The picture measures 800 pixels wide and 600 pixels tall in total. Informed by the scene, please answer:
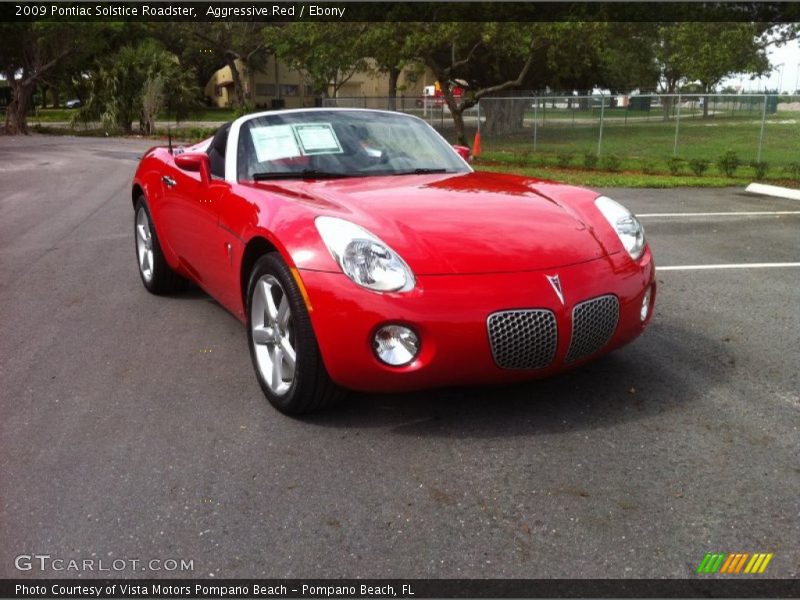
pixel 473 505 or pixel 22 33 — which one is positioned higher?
pixel 22 33

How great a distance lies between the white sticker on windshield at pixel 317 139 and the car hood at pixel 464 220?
0.35 metres

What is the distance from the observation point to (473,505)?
9.59 feet

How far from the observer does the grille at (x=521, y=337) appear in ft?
11.0

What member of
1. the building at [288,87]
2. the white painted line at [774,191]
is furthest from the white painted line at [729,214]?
the building at [288,87]

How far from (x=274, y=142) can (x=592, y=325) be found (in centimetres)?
223

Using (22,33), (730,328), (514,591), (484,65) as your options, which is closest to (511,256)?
(514,591)

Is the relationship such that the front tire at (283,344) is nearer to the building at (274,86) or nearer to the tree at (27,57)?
the tree at (27,57)

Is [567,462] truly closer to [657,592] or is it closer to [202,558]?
[657,592]

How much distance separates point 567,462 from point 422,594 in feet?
3.41

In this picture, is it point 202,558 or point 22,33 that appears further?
point 22,33

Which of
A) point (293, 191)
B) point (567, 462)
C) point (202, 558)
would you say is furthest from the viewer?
point (293, 191)

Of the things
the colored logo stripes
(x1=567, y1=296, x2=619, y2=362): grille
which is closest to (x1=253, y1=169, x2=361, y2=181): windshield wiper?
(x1=567, y1=296, x2=619, y2=362): grille

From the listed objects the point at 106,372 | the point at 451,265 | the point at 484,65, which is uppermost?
the point at 484,65

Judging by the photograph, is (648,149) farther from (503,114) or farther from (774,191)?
(774,191)
